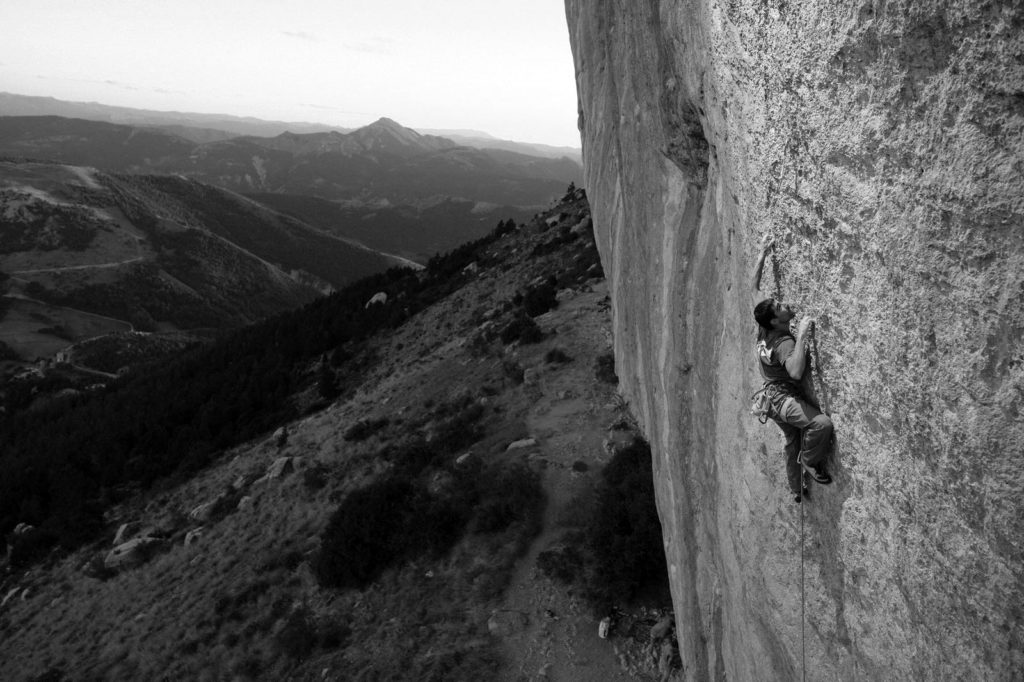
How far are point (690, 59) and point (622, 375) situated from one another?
10.1 meters

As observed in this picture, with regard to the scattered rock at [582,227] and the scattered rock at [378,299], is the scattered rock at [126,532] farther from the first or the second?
the scattered rock at [582,227]

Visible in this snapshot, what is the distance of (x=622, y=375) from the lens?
15344 millimetres

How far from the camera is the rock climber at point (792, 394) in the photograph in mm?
4246

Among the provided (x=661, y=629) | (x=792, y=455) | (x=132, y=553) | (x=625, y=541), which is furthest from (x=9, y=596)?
(x=792, y=455)

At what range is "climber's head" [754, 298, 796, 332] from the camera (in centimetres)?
452

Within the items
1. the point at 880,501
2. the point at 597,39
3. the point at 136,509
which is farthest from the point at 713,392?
the point at 136,509

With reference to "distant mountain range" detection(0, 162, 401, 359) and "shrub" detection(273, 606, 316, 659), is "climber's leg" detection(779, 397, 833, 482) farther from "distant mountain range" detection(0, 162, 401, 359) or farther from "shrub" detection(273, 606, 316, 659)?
"distant mountain range" detection(0, 162, 401, 359)

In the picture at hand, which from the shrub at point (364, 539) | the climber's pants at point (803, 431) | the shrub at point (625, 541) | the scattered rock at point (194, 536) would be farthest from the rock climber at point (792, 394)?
the scattered rock at point (194, 536)

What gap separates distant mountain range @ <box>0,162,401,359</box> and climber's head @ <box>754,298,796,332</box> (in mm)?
81292

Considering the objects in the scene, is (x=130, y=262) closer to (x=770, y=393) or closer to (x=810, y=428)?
(x=770, y=393)

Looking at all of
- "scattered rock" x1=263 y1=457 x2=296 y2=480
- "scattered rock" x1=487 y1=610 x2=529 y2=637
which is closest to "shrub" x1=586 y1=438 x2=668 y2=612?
"scattered rock" x1=487 y1=610 x2=529 y2=637

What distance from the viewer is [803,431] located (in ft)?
14.2

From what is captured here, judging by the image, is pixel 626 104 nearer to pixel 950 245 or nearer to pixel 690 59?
pixel 690 59

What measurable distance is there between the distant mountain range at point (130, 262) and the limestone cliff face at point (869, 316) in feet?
264
